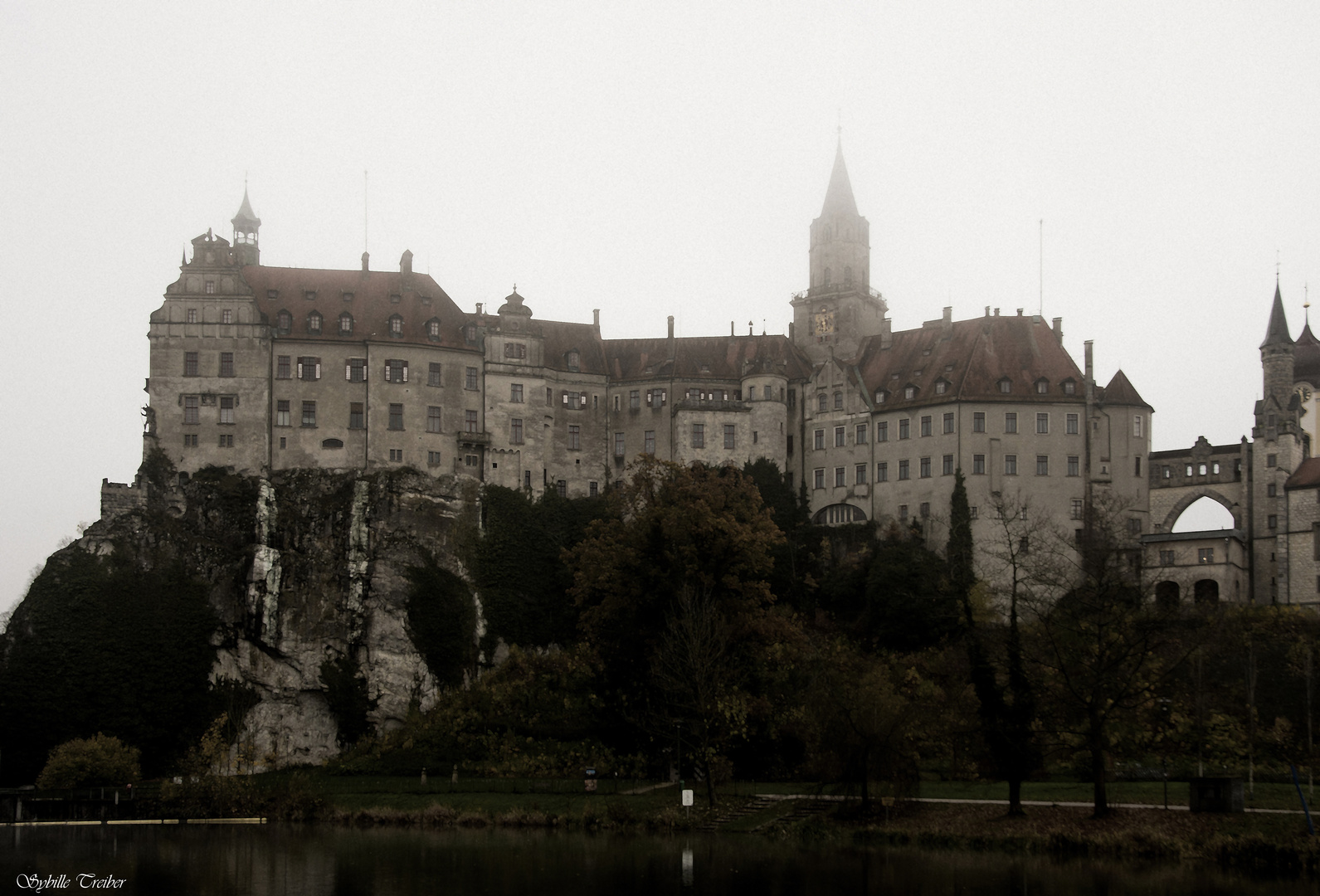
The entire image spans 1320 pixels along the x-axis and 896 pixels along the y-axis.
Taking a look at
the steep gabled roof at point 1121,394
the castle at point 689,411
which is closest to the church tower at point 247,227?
the castle at point 689,411

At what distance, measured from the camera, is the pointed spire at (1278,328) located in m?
88.6

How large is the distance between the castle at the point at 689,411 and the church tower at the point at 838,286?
3.56 metres

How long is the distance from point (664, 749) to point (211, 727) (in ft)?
79.4

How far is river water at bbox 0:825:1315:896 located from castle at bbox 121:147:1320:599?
31.0 metres

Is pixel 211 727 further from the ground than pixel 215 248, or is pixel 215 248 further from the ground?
pixel 215 248

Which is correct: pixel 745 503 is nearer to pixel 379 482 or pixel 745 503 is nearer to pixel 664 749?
pixel 664 749

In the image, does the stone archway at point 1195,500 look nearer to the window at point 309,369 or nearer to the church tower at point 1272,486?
the church tower at point 1272,486

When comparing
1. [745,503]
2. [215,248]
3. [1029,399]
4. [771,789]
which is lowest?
[771,789]

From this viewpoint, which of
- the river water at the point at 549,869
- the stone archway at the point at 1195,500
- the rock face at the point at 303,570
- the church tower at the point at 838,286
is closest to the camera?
the river water at the point at 549,869

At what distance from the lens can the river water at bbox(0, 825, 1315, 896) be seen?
131ft

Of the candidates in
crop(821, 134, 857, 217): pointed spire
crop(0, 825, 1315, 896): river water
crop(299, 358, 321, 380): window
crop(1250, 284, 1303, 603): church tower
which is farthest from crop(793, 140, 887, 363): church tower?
crop(0, 825, 1315, 896): river water

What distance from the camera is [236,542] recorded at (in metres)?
76.3

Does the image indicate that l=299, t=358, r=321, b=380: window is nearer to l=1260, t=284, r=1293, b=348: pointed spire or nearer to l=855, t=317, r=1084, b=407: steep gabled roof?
l=855, t=317, r=1084, b=407: steep gabled roof

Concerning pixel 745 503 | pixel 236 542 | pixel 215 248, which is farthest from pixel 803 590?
pixel 215 248
